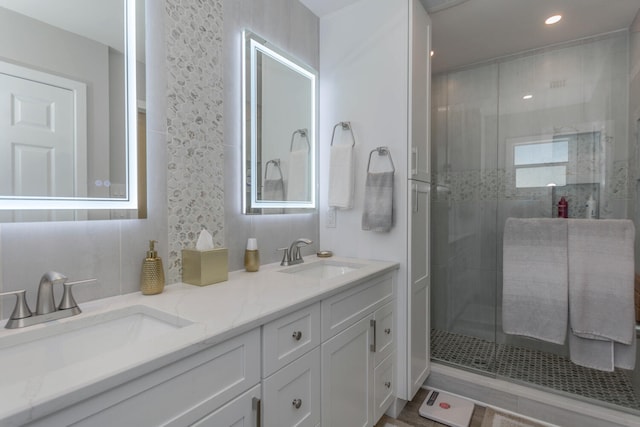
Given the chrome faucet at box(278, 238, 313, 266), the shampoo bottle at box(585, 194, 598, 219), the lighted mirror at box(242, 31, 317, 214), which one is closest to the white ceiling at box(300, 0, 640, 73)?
the lighted mirror at box(242, 31, 317, 214)

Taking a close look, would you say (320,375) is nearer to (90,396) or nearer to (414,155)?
(90,396)

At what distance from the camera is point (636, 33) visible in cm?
202

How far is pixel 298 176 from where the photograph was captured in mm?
1979

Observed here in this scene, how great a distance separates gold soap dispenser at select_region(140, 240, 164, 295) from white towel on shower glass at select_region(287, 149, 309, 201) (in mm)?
877

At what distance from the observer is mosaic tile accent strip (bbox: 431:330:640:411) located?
1.81 meters

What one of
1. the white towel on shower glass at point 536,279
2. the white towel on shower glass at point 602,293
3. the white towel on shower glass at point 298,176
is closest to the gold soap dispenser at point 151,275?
the white towel on shower glass at point 298,176

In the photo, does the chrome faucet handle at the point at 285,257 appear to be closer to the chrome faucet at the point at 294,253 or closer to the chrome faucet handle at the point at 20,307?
the chrome faucet at the point at 294,253

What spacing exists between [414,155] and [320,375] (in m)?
1.24

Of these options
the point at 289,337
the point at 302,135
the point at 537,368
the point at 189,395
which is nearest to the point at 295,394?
the point at 289,337

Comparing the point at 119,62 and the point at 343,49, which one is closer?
the point at 119,62

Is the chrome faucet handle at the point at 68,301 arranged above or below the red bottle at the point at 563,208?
below

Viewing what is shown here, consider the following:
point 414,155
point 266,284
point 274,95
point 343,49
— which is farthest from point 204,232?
point 343,49

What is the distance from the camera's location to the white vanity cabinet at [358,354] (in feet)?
4.19

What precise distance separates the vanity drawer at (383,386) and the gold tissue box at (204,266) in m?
0.92
